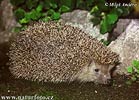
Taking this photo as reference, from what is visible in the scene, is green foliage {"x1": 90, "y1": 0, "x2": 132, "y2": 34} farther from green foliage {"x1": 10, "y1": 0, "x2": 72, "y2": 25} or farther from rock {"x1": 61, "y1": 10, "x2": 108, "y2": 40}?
green foliage {"x1": 10, "y1": 0, "x2": 72, "y2": 25}

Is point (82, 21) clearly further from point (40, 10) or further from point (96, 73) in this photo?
point (96, 73)

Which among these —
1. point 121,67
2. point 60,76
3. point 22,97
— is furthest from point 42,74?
point 121,67

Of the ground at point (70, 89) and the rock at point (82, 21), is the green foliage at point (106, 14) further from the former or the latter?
the ground at point (70, 89)

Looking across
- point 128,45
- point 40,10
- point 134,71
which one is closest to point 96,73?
point 134,71

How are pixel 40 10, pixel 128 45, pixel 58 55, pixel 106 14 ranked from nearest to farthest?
pixel 58 55 → pixel 128 45 → pixel 106 14 → pixel 40 10

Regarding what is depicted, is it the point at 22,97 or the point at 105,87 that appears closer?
the point at 22,97

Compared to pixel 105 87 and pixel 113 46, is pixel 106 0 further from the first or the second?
pixel 105 87
